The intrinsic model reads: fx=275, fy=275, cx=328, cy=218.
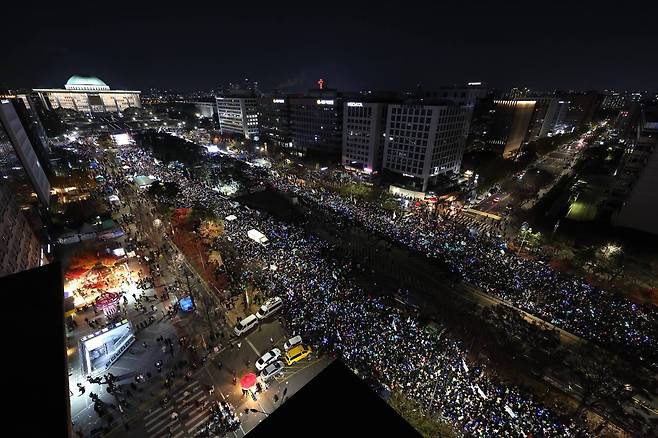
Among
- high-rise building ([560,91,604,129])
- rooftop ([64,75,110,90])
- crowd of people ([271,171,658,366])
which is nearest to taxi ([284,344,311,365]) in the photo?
crowd of people ([271,171,658,366])

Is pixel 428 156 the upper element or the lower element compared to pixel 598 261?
upper

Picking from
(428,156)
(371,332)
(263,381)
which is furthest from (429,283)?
(428,156)

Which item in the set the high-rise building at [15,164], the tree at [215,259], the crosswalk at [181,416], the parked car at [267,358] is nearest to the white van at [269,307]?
the parked car at [267,358]

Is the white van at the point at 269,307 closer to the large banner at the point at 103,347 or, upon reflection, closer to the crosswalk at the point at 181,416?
the crosswalk at the point at 181,416

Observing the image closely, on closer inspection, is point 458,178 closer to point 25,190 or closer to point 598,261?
point 598,261

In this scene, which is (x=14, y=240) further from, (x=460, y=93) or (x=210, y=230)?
(x=460, y=93)

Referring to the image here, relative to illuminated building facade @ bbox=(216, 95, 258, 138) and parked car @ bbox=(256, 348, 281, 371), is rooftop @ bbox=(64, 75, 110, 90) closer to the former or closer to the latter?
illuminated building facade @ bbox=(216, 95, 258, 138)
